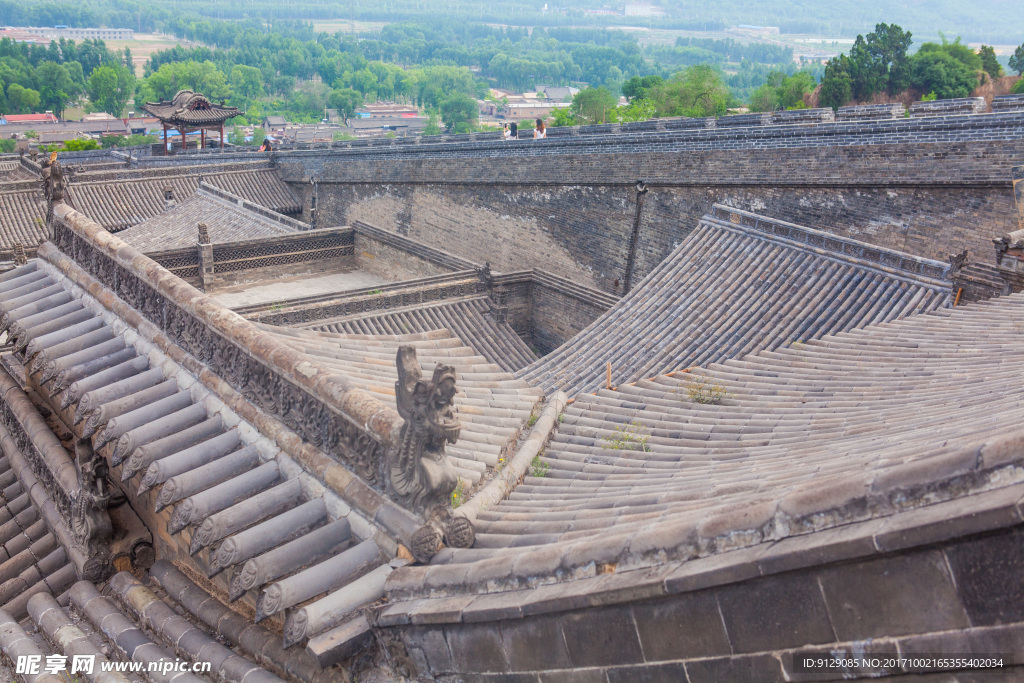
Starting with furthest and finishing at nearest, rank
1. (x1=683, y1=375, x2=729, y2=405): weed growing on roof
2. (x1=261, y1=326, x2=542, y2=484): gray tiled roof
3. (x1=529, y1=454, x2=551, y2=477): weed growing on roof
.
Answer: (x1=683, y1=375, x2=729, y2=405): weed growing on roof → (x1=529, y1=454, x2=551, y2=477): weed growing on roof → (x1=261, y1=326, x2=542, y2=484): gray tiled roof

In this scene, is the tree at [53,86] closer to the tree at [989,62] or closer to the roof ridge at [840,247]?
the tree at [989,62]

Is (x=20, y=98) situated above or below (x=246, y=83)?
below

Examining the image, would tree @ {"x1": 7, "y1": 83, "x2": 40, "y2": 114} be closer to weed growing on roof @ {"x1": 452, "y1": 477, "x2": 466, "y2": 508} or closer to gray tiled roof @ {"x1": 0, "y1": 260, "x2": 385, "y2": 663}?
gray tiled roof @ {"x1": 0, "y1": 260, "x2": 385, "y2": 663}

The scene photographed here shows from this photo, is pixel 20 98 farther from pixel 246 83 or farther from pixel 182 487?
pixel 182 487

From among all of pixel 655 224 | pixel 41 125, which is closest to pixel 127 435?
pixel 655 224

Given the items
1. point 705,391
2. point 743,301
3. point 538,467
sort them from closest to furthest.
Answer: point 538,467 → point 705,391 → point 743,301

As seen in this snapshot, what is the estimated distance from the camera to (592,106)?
6312 centimetres

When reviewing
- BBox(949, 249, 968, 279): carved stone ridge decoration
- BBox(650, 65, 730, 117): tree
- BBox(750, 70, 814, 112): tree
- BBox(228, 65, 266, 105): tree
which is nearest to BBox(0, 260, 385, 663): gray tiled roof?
BBox(949, 249, 968, 279): carved stone ridge decoration

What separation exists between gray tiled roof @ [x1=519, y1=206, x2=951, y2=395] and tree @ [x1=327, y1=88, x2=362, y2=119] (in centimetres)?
12904

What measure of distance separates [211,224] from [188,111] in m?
20.8

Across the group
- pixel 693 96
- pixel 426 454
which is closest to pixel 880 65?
pixel 693 96

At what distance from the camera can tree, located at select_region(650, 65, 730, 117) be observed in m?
51.1

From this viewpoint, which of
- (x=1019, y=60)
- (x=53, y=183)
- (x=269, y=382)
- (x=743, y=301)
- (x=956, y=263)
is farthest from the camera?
(x=1019, y=60)

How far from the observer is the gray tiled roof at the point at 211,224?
83.7 feet
